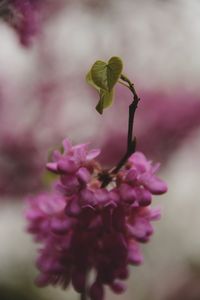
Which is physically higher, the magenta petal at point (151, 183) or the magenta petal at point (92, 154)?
the magenta petal at point (92, 154)

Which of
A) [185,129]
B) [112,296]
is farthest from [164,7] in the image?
[112,296]

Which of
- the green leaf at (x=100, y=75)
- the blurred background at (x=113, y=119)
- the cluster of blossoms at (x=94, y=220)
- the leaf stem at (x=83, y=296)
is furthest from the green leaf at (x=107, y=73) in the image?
the blurred background at (x=113, y=119)

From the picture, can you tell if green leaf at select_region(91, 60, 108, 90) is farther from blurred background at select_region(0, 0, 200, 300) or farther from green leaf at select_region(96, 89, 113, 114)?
blurred background at select_region(0, 0, 200, 300)

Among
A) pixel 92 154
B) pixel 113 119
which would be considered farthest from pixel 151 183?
pixel 113 119

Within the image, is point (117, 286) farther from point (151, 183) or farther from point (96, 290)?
point (151, 183)

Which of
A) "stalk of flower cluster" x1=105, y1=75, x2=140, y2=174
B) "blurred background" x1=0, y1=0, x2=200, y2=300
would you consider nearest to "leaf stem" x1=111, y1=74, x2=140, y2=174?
"stalk of flower cluster" x1=105, y1=75, x2=140, y2=174

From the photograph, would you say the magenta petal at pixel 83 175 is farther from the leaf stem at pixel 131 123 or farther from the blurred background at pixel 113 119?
the blurred background at pixel 113 119
